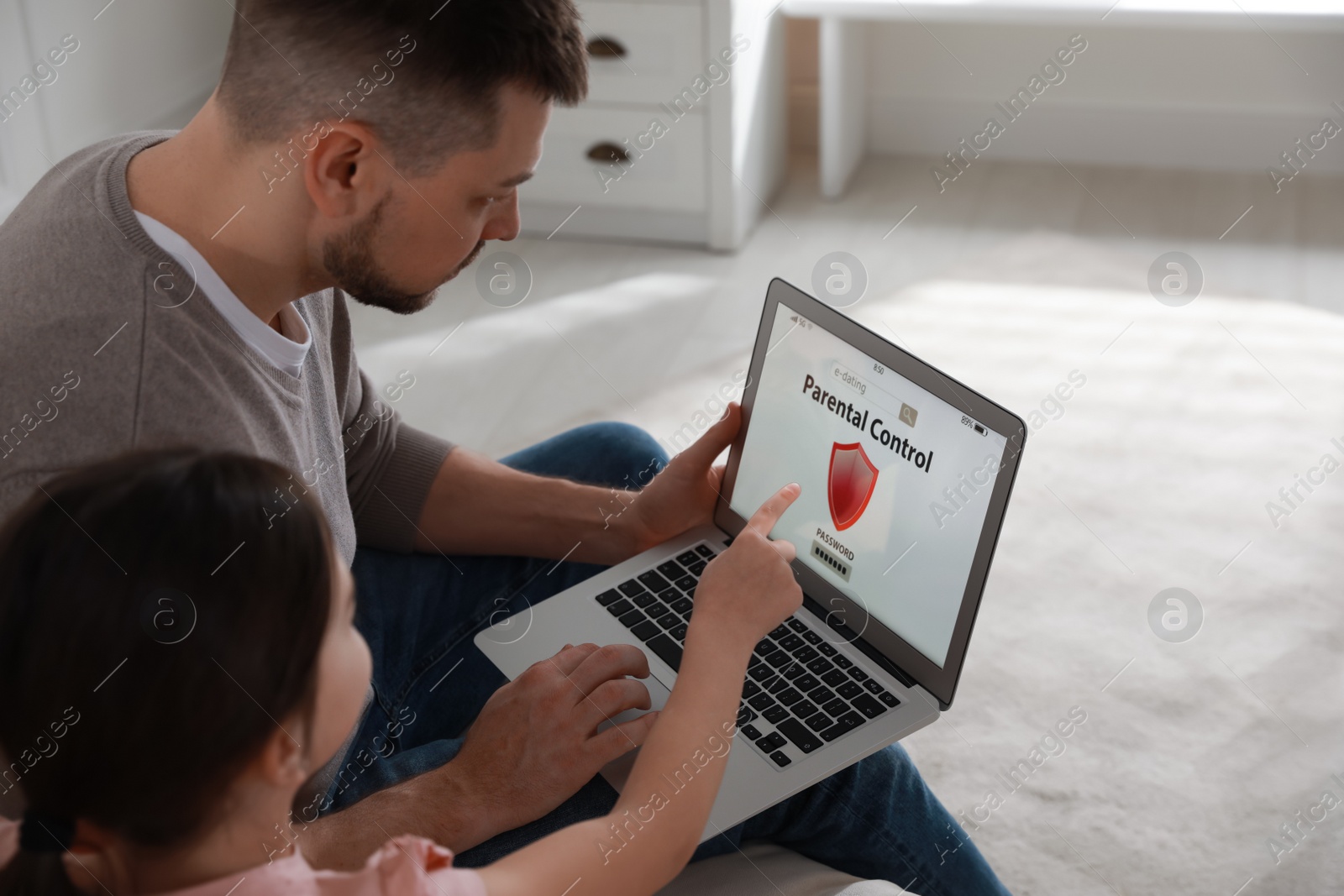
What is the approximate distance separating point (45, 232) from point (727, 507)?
0.62 meters

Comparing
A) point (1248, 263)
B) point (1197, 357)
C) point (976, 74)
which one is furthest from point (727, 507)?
point (976, 74)

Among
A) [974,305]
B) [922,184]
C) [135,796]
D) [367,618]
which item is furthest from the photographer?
[922,184]

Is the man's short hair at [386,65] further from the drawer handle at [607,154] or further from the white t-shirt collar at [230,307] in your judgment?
the drawer handle at [607,154]

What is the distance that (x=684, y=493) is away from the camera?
1239 millimetres

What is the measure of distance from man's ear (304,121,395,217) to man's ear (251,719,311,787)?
1.52 ft

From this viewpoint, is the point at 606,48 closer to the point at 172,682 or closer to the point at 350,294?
the point at 350,294

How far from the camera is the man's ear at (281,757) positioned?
0.73m

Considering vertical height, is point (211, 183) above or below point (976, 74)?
above

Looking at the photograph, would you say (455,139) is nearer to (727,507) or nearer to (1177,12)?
(727,507)

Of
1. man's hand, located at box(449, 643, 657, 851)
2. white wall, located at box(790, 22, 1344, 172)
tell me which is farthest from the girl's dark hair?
white wall, located at box(790, 22, 1344, 172)

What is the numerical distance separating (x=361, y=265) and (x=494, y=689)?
41 centimetres

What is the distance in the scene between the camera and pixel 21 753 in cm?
72

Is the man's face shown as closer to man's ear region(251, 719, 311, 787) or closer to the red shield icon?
the red shield icon

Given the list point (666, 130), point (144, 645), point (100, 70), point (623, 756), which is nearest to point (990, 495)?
point (623, 756)
